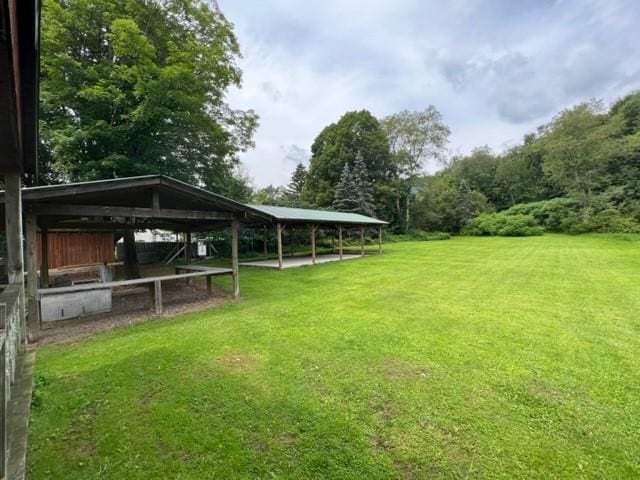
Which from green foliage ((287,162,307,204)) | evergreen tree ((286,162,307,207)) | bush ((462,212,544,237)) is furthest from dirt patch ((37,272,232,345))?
green foliage ((287,162,307,204))

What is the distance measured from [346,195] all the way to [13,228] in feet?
87.9

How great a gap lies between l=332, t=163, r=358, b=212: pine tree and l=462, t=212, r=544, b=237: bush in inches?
517

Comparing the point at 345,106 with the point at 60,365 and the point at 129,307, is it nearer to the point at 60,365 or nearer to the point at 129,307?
the point at 129,307

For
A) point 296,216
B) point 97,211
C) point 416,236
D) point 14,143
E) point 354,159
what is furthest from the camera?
point 354,159

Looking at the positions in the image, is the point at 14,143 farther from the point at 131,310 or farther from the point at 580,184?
the point at 580,184

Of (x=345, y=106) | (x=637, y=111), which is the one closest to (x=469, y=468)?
(x=345, y=106)

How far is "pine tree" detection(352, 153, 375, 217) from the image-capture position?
2912 cm

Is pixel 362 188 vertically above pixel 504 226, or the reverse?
pixel 362 188

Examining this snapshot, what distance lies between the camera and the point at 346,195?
2942 centimetres

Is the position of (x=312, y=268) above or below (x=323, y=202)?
below

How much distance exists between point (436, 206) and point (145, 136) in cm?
2998

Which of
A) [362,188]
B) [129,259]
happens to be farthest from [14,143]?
[362,188]

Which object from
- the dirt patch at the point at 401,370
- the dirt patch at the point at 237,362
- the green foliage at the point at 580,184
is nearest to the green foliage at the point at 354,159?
the green foliage at the point at 580,184

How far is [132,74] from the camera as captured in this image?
8992mm
